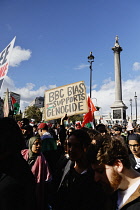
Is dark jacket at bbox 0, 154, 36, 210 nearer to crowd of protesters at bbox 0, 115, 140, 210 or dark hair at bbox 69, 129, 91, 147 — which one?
crowd of protesters at bbox 0, 115, 140, 210

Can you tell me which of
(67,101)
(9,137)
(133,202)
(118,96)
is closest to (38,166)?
(9,137)

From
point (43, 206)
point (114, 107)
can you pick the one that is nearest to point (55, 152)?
point (43, 206)

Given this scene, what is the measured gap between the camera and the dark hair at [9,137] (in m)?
1.57

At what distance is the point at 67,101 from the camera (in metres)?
7.01

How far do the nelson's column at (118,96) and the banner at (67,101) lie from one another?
→ 29.0m

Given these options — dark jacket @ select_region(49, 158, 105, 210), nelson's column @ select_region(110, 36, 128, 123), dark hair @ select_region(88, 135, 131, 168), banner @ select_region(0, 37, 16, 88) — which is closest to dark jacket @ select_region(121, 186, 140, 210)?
dark hair @ select_region(88, 135, 131, 168)

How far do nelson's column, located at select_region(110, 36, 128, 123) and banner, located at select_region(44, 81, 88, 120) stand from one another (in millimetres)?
28985

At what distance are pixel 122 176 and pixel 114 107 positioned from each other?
36631 mm

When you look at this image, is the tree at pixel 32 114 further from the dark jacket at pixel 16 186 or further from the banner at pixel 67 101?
the dark jacket at pixel 16 186

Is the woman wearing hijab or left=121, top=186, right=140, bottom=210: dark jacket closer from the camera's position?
left=121, top=186, right=140, bottom=210: dark jacket

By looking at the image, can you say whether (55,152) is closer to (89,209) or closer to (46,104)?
(46,104)

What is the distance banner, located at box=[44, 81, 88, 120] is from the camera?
686cm

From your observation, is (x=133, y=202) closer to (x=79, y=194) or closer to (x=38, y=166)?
(x=79, y=194)

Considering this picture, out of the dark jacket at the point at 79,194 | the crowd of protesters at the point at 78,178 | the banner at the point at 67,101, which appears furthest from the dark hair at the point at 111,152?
the banner at the point at 67,101
